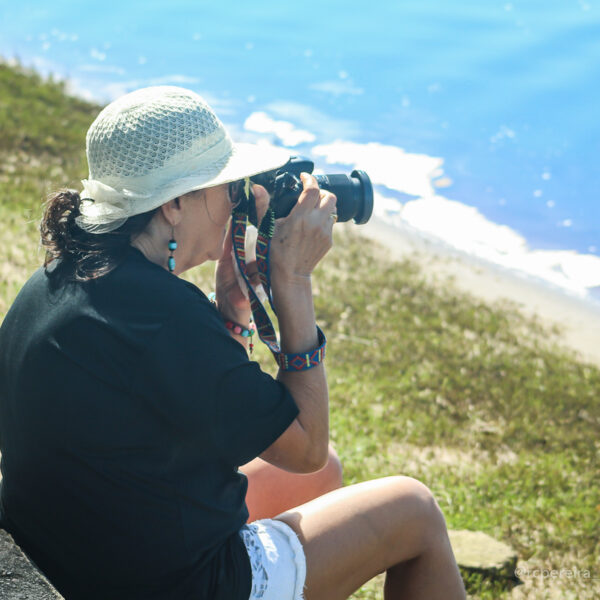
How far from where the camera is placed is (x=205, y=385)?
154 centimetres

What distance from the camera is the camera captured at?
2.01 m

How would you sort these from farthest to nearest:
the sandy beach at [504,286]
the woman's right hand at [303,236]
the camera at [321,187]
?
1. the sandy beach at [504,286]
2. the camera at [321,187]
3. the woman's right hand at [303,236]

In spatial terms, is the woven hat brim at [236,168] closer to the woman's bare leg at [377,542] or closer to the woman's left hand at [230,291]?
the woman's left hand at [230,291]

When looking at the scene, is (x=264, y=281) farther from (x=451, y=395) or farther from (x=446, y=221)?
(x=446, y=221)

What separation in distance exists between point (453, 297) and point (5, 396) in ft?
17.7

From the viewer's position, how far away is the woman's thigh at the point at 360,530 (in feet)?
5.98

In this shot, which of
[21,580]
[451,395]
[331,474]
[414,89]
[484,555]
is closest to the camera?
[21,580]

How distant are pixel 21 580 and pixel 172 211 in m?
0.78

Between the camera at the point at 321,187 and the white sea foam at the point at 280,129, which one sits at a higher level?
the camera at the point at 321,187

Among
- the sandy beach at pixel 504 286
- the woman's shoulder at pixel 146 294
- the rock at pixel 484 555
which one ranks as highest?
the woman's shoulder at pixel 146 294

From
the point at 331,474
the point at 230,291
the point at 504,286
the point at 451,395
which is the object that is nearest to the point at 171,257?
the point at 230,291

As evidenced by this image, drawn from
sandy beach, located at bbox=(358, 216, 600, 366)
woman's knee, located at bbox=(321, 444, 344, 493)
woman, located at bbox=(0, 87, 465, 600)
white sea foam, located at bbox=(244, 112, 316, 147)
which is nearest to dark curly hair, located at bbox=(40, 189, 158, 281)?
woman, located at bbox=(0, 87, 465, 600)

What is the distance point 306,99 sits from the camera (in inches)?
550

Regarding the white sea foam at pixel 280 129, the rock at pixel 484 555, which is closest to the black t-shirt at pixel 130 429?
the rock at pixel 484 555
